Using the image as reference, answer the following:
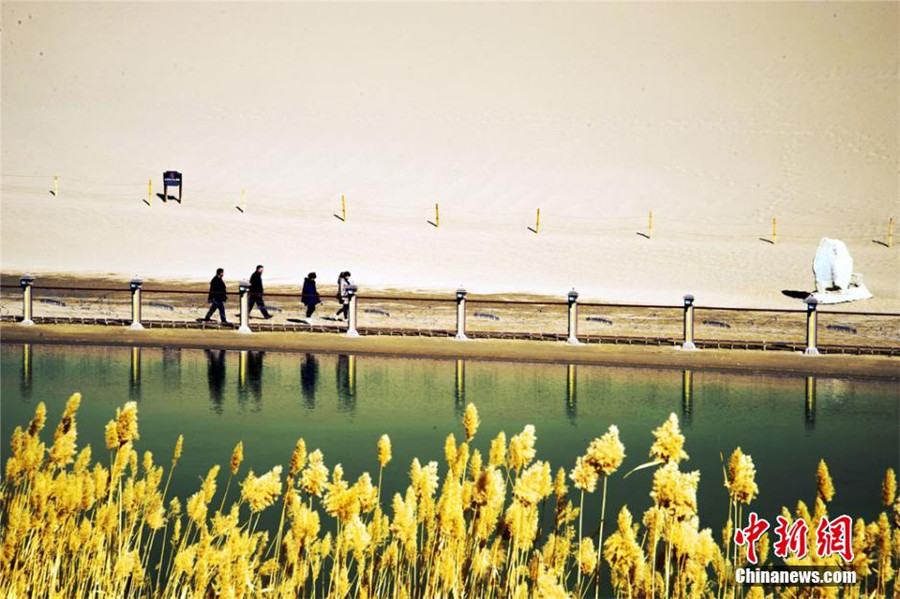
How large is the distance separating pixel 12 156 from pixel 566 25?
163ft

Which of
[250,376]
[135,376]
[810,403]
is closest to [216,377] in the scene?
[250,376]

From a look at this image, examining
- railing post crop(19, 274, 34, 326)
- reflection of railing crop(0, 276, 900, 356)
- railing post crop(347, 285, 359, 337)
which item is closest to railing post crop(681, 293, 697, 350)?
reflection of railing crop(0, 276, 900, 356)

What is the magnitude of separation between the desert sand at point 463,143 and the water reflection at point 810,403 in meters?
13.4

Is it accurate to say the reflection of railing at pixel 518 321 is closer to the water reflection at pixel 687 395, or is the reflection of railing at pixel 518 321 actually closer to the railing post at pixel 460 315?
the railing post at pixel 460 315

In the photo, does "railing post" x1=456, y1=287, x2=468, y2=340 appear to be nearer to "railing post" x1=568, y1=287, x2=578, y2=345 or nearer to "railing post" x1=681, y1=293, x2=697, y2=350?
"railing post" x1=568, y1=287, x2=578, y2=345

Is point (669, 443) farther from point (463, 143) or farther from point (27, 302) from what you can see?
point (463, 143)

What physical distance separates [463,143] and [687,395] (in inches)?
1967

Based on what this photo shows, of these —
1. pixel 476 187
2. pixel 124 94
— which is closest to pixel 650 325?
pixel 476 187

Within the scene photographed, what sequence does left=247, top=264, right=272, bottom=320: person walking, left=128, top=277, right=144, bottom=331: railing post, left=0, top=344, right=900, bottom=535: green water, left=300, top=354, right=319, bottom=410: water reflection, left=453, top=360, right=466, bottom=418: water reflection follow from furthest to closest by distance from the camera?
left=247, top=264, right=272, bottom=320: person walking, left=128, top=277, right=144, bottom=331: railing post, left=300, top=354, right=319, bottom=410: water reflection, left=453, top=360, right=466, bottom=418: water reflection, left=0, top=344, right=900, bottom=535: green water

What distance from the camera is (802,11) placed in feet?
306

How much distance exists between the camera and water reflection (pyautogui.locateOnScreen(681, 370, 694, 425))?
47.0ft

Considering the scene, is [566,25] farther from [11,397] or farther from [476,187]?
[11,397]

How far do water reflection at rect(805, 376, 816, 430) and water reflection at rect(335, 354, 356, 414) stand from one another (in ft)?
17.4

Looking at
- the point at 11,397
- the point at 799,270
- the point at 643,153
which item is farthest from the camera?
the point at 643,153
